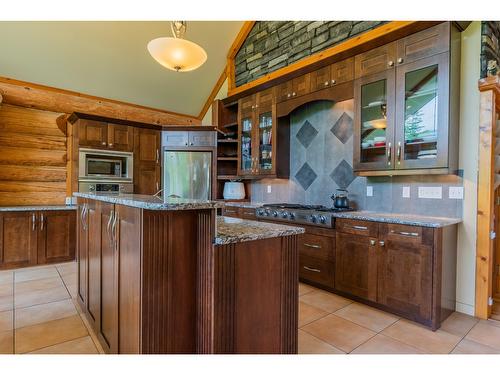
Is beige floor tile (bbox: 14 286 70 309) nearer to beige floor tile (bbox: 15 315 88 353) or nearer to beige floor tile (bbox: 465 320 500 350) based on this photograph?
beige floor tile (bbox: 15 315 88 353)

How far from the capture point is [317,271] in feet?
10.5

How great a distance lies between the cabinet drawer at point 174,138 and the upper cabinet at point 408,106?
2.99 meters

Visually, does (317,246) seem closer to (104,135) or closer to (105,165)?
(105,165)

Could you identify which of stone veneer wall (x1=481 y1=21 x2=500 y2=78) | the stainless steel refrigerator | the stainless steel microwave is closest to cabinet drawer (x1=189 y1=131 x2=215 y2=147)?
the stainless steel refrigerator

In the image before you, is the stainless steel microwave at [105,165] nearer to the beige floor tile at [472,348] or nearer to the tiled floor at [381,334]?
the tiled floor at [381,334]

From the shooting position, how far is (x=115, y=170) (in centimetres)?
469

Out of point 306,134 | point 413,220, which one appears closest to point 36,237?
point 306,134

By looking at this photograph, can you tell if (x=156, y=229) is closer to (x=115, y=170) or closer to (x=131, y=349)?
(x=131, y=349)

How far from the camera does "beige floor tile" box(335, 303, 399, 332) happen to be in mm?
2443

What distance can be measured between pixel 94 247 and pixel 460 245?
3.16m

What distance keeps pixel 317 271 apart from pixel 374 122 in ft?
5.58

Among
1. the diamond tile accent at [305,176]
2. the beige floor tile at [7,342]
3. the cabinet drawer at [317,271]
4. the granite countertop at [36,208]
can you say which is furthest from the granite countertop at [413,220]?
the granite countertop at [36,208]

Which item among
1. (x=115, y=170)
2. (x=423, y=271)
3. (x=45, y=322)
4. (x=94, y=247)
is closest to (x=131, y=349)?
(x=94, y=247)

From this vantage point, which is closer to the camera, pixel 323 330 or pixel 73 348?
pixel 73 348
